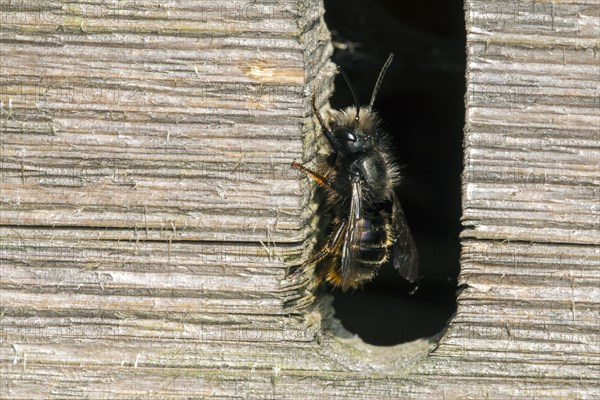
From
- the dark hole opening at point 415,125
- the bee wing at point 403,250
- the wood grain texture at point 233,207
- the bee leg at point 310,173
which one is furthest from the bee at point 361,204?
the wood grain texture at point 233,207

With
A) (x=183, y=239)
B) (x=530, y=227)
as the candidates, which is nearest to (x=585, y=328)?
(x=530, y=227)

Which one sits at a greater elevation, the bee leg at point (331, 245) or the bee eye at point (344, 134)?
the bee eye at point (344, 134)

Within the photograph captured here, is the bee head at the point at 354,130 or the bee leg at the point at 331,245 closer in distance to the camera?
the bee leg at the point at 331,245

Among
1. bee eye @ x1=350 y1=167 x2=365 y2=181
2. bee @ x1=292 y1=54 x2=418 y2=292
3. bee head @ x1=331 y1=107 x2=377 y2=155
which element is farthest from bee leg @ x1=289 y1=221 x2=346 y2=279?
bee head @ x1=331 y1=107 x2=377 y2=155

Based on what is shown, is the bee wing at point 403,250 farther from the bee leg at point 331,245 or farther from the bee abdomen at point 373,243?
the bee leg at point 331,245

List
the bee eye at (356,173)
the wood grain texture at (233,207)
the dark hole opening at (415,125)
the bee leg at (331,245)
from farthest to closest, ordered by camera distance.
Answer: the dark hole opening at (415,125), the bee eye at (356,173), the bee leg at (331,245), the wood grain texture at (233,207)

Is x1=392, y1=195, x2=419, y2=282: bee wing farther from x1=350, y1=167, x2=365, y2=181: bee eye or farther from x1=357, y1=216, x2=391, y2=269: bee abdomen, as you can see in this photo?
x1=350, y1=167, x2=365, y2=181: bee eye

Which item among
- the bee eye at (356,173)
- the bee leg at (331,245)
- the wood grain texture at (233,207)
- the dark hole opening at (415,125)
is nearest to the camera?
the wood grain texture at (233,207)

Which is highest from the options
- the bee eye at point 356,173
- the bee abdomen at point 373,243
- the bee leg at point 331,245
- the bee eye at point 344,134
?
the bee eye at point 344,134
